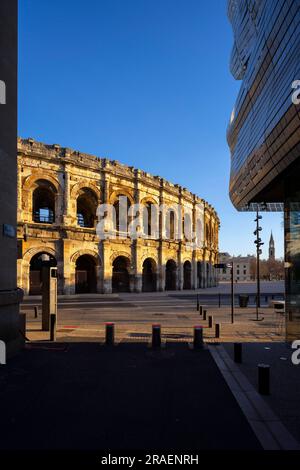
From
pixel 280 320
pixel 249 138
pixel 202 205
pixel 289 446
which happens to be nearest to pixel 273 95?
pixel 249 138

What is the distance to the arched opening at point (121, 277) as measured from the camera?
39.3m

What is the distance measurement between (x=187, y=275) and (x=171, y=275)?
5063mm

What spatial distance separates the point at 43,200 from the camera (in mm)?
38375

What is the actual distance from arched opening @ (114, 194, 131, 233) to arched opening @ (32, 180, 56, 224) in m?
7.47

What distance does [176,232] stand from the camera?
46312mm

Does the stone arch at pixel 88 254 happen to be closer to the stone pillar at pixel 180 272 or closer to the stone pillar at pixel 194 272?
the stone pillar at pixel 180 272

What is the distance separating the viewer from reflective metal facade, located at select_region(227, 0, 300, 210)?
875cm

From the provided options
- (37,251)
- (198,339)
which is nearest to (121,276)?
(37,251)

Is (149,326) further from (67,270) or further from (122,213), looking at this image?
(122,213)

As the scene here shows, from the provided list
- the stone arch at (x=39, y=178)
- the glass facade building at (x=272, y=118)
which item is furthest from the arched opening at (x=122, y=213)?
the glass facade building at (x=272, y=118)

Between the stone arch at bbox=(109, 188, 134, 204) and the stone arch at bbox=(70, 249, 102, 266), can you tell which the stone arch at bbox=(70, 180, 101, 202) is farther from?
the stone arch at bbox=(70, 249, 102, 266)

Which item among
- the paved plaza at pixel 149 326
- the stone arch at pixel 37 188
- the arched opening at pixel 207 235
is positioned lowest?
the paved plaza at pixel 149 326

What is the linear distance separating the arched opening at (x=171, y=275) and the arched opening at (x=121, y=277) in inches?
349

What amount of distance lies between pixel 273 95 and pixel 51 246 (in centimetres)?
2662
